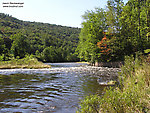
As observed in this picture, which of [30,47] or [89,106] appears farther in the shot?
[30,47]

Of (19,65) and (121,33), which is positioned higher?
(121,33)

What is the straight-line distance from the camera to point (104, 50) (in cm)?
3488

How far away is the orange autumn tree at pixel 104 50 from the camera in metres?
34.0

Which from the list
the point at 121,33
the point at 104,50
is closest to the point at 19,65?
the point at 104,50

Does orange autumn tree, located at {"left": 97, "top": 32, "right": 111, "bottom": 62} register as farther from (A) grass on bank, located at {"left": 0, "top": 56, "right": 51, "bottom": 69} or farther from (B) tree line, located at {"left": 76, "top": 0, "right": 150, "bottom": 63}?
(A) grass on bank, located at {"left": 0, "top": 56, "right": 51, "bottom": 69}

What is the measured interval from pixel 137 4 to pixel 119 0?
4303 millimetres

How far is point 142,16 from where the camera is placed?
31.0 metres

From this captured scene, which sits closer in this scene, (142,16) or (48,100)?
(48,100)

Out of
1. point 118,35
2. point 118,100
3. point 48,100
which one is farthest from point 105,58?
point 118,100

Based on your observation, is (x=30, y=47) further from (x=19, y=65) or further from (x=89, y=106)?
(x=89, y=106)

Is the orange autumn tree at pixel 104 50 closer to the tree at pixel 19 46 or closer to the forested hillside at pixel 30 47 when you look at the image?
the forested hillside at pixel 30 47

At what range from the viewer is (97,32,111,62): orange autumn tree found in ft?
112

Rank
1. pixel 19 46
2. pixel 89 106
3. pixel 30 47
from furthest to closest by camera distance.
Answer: pixel 30 47, pixel 19 46, pixel 89 106

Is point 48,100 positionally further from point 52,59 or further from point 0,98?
point 52,59
